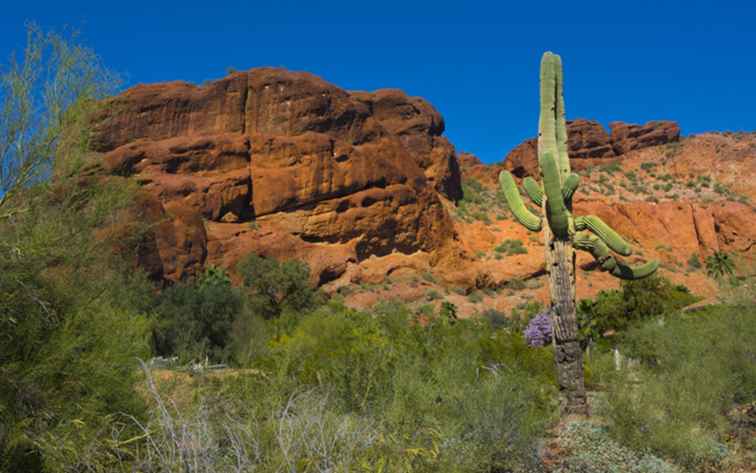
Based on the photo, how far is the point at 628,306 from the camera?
28.0m

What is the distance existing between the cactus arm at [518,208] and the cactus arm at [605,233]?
0.80m

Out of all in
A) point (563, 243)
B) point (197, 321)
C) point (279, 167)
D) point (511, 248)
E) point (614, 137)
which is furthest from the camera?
point (614, 137)

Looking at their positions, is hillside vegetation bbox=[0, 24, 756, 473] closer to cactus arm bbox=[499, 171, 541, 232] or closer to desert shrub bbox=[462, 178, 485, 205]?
cactus arm bbox=[499, 171, 541, 232]

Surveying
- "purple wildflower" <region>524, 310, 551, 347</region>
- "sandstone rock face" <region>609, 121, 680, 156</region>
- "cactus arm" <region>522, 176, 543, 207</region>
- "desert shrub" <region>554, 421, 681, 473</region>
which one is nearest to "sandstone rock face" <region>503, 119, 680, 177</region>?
"sandstone rock face" <region>609, 121, 680, 156</region>

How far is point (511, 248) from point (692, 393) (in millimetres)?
36965

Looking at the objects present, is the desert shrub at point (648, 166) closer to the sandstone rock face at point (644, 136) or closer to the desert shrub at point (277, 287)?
the sandstone rock face at point (644, 136)

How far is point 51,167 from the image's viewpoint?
683 cm

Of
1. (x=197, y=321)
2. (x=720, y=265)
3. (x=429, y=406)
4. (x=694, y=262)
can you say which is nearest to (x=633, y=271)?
(x=429, y=406)

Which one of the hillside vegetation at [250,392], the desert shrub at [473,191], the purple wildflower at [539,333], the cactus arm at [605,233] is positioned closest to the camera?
the hillside vegetation at [250,392]

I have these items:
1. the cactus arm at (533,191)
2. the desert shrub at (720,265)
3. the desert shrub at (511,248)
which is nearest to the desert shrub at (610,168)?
the desert shrub at (511,248)

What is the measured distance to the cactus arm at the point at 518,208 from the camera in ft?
41.3

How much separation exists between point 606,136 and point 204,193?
47498 mm

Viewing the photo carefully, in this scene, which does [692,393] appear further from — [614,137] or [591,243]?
[614,137]

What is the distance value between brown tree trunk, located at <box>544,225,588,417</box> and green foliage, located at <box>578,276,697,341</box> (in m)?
15.4
